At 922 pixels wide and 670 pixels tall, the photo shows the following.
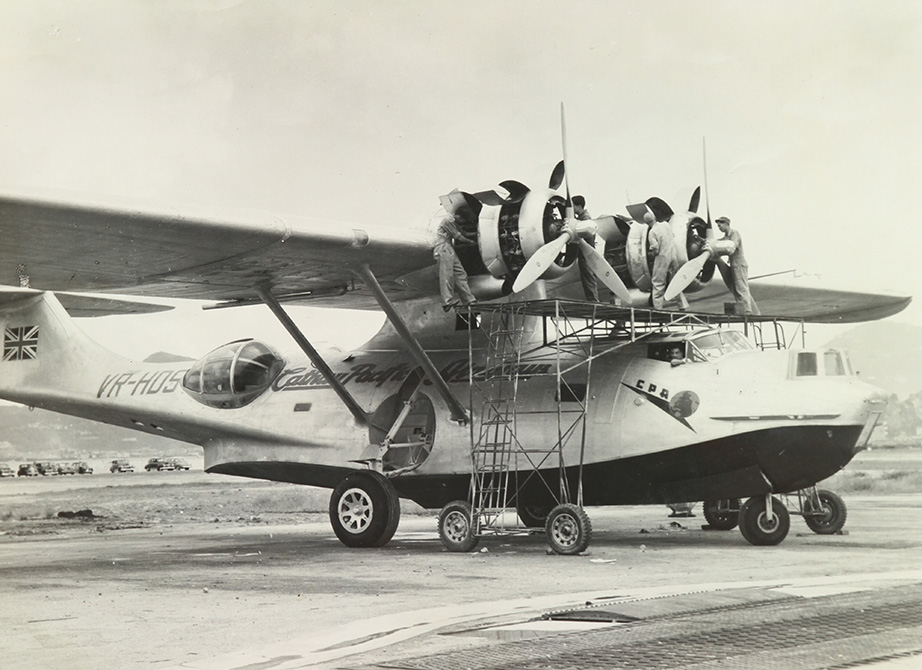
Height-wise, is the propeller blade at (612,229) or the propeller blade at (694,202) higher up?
the propeller blade at (694,202)

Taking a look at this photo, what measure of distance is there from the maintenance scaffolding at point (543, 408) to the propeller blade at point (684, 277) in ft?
0.99

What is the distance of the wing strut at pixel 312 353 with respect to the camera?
15177 mm

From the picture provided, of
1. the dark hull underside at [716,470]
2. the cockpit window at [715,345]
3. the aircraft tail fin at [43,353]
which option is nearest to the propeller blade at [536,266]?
the cockpit window at [715,345]

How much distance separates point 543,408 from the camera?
14383 millimetres

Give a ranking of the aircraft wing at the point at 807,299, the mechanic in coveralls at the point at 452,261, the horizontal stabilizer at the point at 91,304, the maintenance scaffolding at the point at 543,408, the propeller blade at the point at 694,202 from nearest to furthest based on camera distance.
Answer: the maintenance scaffolding at the point at 543,408 < the mechanic in coveralls at the point at 452,261 < the propeller blade at the point at 694,202 < the aircraft wing at the point at 807,299 < the horizontal stabilizer at the point at 91,304

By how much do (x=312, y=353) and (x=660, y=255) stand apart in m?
5.33

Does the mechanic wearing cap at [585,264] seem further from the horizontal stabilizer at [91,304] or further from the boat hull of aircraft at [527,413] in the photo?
the horizontal stabilizer at [91,304]

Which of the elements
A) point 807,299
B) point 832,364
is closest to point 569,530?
point 832,364

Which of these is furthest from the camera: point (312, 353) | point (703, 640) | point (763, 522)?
point (312, 353)

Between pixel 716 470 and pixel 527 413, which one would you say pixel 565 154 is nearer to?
pixel 527 413

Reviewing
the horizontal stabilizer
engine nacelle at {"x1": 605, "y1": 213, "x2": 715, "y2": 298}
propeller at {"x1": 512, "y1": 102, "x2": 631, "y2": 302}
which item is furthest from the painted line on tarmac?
the horizontal stabilizer

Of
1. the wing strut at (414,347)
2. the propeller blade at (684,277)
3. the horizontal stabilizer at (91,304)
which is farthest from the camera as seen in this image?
the horizontal stabilizer at (91,304)

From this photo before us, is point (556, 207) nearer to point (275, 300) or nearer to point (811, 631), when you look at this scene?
point (275, 300)

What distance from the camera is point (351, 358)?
17.0 metres
